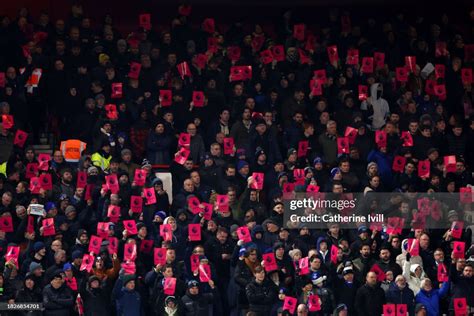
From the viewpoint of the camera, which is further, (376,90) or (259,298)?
(376,90)

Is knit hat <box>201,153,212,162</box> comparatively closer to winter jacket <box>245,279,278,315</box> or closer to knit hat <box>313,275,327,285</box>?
winter jacket <box>245,279,278,315</box>

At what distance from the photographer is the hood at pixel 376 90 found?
26.1 metres

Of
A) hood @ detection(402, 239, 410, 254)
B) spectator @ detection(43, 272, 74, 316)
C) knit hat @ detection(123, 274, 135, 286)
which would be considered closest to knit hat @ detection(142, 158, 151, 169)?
knit hat @ detection(123, 274, 135, 286)

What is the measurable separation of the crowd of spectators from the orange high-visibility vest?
0.20ft

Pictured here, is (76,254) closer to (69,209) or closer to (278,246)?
(69,209)

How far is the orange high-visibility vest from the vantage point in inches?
971

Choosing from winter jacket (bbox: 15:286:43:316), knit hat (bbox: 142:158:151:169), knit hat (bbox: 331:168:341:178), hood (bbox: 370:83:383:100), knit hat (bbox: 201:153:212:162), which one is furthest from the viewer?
hood (bbox: 370:83:383:100)

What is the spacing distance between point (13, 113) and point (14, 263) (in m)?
3.82

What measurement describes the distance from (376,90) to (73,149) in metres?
5.29

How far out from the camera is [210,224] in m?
22.4

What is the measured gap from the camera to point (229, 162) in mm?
24156

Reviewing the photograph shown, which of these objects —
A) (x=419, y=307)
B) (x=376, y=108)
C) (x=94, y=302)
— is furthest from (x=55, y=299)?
(x=376, y=108)

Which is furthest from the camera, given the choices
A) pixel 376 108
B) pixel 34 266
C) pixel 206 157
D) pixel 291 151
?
pixel 376 108

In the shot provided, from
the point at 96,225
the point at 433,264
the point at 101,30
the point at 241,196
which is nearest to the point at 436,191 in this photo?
the point at 433,264
